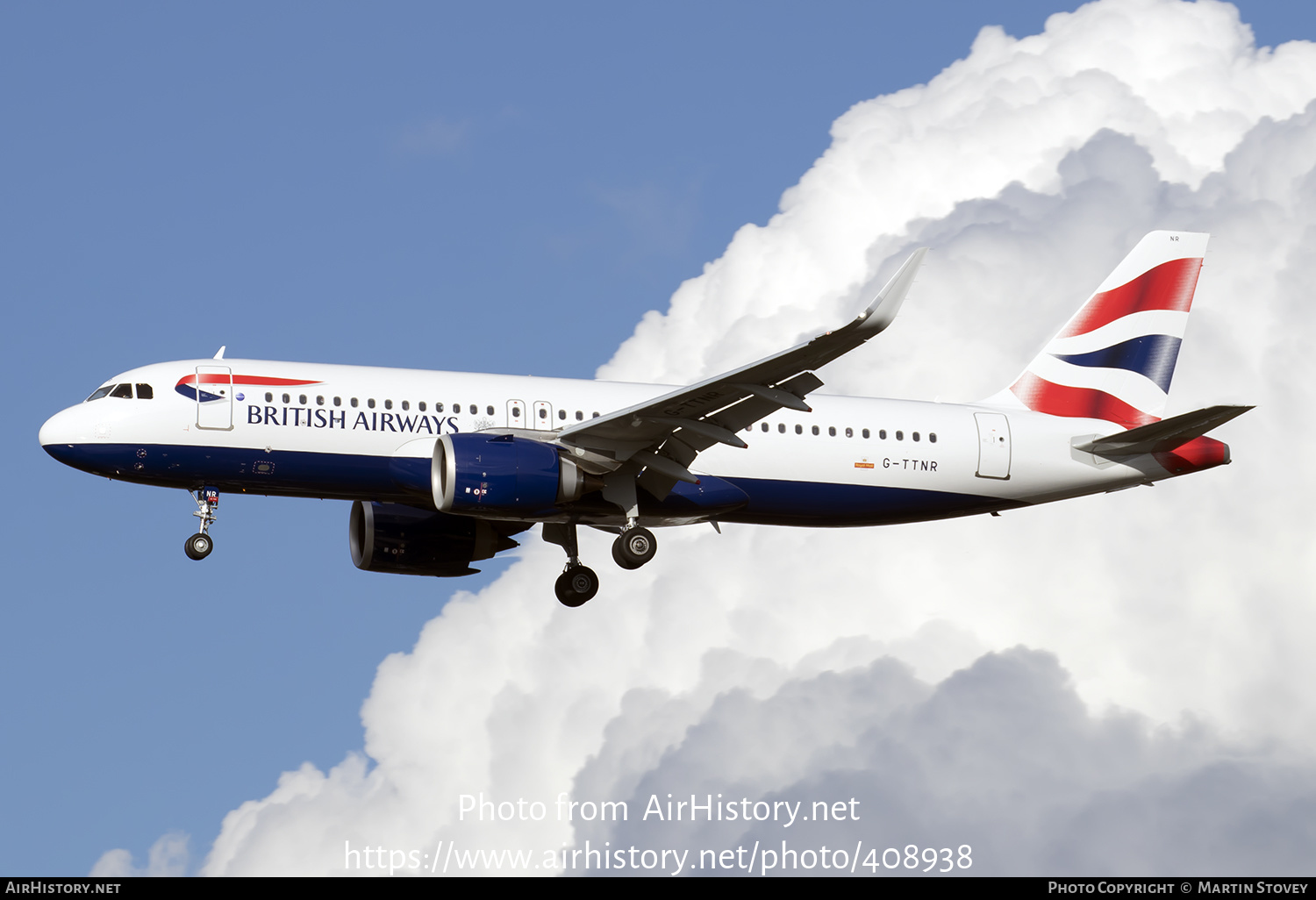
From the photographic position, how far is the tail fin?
141 feet

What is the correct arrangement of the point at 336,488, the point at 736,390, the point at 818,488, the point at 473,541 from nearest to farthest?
the point at 736,390 → the point at 336,488 → the point at 818,488 → the point at 473,541

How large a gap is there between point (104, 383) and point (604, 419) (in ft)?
35.2

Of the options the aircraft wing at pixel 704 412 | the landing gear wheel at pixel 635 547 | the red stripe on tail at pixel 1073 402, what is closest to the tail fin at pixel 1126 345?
the red stripe on tail at pixel 1073 402

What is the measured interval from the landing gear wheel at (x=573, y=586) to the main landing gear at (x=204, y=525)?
8.07 m

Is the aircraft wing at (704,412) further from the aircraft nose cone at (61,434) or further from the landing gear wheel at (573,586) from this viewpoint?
the aircraft nose cone at (61,434)

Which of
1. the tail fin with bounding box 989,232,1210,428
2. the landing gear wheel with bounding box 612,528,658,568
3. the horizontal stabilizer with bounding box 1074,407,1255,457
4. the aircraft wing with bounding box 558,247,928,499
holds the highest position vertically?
the tail fin with bounding box 989,232,1210,428

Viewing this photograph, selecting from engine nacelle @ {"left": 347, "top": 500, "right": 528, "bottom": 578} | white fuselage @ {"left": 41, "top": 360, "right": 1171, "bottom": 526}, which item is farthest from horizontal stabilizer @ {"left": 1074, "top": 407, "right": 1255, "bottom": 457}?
engine nacelle @ {"left": 347, "top": 500, "right": 528, "bottom": 578}

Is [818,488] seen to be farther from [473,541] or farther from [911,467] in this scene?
[473,541]

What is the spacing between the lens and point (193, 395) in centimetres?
3631

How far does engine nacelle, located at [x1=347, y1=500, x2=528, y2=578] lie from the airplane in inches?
1.9

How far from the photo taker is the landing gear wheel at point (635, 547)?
37906mm

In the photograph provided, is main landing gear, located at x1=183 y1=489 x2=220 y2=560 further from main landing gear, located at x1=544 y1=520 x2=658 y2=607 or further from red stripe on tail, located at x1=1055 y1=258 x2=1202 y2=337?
red stripe on tail, located at x1=1055 y1=258 x2=1202 y2=337
